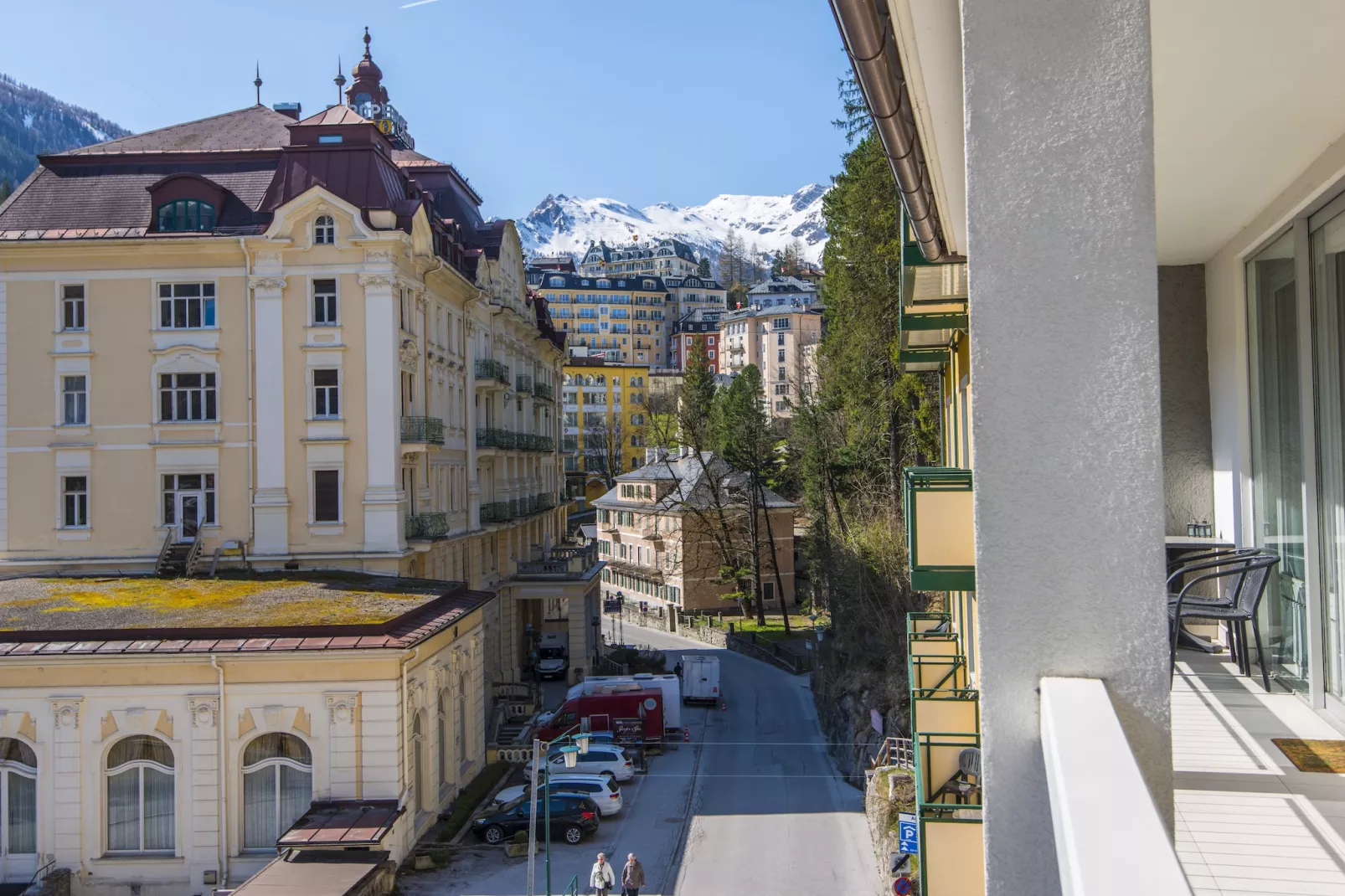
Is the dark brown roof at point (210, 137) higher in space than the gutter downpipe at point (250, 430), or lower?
higher

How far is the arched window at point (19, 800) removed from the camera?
70.7 ft

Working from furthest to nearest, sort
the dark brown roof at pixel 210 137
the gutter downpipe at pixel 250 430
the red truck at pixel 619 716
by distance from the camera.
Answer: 1. the red truck at pixel 619 716
2. the dark brown roof at pixel 210 137
3. the gutter downpipe at pixel 250 430

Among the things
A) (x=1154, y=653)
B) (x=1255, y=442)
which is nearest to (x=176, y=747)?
(x=1255, y=442)

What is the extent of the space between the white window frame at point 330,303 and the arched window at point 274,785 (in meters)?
12.1

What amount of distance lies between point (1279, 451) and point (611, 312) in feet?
478

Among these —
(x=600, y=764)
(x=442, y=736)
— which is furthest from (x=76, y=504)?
(x=600, y=764)

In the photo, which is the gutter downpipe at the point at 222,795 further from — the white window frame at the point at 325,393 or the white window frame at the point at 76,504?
the white window frame at the point at 76,504

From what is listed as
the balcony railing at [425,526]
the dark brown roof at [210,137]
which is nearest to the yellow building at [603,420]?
the dark brown roof at [210,137]

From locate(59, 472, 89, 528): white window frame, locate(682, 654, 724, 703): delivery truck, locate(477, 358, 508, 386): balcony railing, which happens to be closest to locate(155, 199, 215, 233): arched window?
locate(59, 472, 89, 528): white window frame

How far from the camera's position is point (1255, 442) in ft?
28.1

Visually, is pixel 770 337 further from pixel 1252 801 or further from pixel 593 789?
pixel 1252 801

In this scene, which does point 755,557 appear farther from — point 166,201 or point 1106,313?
point 1106,313

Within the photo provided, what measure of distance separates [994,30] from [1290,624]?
5803 millimetres

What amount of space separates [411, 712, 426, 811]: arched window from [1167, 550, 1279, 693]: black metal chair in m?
18.1
